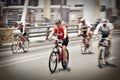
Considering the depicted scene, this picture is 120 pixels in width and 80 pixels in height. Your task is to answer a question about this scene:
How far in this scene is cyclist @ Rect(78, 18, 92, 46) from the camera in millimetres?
3250

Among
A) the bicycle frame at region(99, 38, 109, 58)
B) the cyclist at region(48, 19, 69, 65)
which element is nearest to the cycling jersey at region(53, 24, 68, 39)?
the cyclist at region(48, 19, 69, 65)

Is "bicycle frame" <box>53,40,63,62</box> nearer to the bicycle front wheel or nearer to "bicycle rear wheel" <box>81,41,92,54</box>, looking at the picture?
the bicycle front wheel

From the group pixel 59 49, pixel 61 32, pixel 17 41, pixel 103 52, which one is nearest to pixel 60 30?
pixel 61 32

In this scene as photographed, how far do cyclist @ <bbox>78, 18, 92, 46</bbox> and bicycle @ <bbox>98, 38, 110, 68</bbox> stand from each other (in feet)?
0.31

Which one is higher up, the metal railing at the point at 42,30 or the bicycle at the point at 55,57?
the metal railing at the point at 42,30

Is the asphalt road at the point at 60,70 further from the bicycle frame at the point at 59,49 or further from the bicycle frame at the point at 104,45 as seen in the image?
the bicycle frame at the point at 59,49

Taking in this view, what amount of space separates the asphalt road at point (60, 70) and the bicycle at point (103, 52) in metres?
0.03

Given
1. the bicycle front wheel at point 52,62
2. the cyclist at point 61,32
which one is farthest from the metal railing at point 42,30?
the bicycle front wheel at point 52,62

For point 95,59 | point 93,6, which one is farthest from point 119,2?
point 95,59

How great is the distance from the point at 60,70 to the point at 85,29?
29cm

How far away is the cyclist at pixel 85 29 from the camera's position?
325 cm

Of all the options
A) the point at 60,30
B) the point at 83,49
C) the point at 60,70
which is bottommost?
the point at 60,70

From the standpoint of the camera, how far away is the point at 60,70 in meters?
3.40

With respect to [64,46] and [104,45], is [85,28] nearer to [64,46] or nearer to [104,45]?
[104,45]
